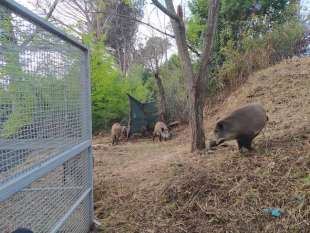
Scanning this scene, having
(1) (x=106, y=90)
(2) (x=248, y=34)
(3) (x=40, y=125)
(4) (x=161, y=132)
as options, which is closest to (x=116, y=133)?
(4) (x=161, y=132)

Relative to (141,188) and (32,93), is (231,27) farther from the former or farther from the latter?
(32,93)

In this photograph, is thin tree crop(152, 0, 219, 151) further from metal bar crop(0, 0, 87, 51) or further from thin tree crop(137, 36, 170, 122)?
thin tree crop(137, 36, 170, 122)

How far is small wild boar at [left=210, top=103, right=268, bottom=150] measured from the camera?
4895 mm

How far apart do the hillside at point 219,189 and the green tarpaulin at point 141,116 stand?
5.20 m

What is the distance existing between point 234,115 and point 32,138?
3527 mm

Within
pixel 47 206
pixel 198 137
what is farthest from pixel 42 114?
pixel 198 137

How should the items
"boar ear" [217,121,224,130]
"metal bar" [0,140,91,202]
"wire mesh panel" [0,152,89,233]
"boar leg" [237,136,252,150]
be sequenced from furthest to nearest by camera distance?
"boar ear" [217,121,224,130] < "boar leg" [237,136,252,150] < "wire mesh panel" [0,152,89,233] < "metal bar" [0,140,91,202]

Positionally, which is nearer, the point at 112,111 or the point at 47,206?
the point at 47,206

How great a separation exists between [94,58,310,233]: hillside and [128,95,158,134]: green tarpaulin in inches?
205

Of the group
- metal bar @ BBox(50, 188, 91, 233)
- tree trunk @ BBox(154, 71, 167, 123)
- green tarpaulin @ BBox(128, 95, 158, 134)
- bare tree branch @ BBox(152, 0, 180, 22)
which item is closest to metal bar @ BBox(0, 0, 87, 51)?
metal bar @ BBox(50, 188, 91, 233)

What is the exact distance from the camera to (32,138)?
2080mm

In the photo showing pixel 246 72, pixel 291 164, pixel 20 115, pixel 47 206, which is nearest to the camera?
pixel 20 115

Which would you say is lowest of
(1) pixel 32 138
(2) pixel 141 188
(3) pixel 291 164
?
(2) pixel 141 188

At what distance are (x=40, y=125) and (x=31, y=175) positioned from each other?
340 millimetres
